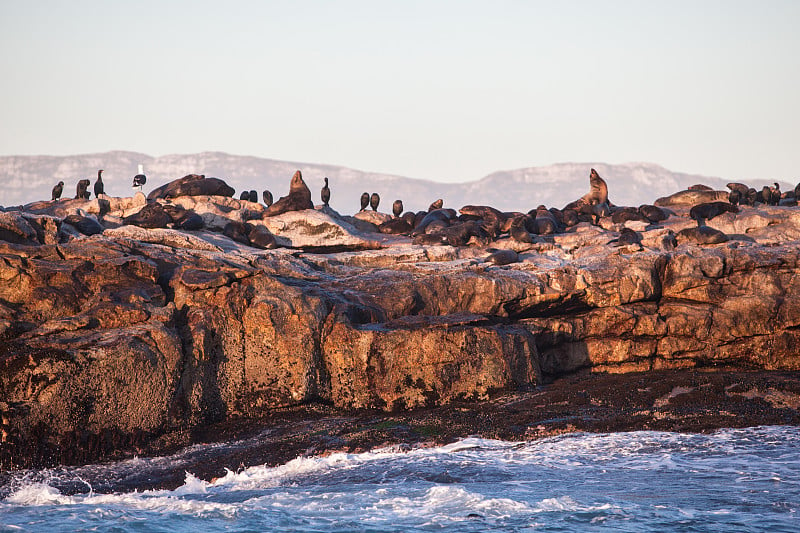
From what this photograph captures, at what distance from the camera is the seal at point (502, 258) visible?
19266 millimetres

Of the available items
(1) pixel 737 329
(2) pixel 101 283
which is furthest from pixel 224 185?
(1) pixel 737 329

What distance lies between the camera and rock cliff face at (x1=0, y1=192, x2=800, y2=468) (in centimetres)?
1358

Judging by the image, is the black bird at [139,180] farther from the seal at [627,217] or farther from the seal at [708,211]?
the seal at [708,211]

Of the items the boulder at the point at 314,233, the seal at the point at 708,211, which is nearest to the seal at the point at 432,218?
the boulder at the point at 314,233

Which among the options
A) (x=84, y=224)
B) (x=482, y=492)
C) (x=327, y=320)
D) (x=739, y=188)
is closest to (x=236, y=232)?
(x=84, y=224)

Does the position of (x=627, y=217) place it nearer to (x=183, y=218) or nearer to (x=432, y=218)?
(x=432, y=218)

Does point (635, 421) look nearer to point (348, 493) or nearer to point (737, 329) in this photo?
point (348, 493)

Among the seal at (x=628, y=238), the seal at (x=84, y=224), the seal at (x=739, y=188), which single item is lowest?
the seal at (x=628, y=238)

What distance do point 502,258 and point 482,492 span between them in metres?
9.06

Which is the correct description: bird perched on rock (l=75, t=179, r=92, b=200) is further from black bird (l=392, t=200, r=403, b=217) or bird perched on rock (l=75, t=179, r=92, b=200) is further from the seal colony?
black bird (l=392, t=200, r=403, b=217)

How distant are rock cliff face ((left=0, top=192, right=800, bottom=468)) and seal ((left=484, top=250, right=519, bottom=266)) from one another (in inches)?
12.8

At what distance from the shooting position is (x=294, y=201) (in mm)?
23422

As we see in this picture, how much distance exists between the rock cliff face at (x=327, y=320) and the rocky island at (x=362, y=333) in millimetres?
35

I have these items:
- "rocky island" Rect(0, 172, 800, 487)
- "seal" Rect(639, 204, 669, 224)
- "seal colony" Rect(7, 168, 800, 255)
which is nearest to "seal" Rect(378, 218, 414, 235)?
"seal colony" Rect(7, 168, 800, 255)
